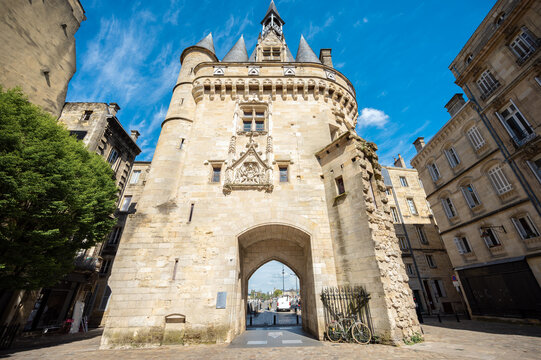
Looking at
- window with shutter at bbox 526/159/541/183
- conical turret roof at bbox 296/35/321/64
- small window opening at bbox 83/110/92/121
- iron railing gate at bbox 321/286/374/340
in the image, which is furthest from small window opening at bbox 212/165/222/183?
window with shutter at bbox 526/159/541/183

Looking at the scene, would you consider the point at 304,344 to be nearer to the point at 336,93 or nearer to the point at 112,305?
the point at 112,305

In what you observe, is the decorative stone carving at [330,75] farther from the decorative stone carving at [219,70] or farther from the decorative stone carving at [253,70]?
the decorative stone carving at [219,70]

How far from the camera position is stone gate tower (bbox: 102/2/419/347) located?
→ 8781 millimetres

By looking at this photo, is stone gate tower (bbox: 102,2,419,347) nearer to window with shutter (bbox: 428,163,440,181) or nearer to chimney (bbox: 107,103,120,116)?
chimney (bbox: 107,103,120,116)

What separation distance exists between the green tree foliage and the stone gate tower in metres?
2.39

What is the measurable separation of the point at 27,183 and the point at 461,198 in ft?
79.0

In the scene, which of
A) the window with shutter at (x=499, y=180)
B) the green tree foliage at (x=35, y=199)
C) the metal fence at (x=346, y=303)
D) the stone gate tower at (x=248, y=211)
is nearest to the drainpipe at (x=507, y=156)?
the window with shutter at (x=499, y=180)

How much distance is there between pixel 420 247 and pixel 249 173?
66.8 feet

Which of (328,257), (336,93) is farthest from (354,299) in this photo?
(336,93)

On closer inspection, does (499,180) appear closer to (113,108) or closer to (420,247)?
(420,247)

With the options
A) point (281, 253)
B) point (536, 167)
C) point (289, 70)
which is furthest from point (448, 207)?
point (289, 70)

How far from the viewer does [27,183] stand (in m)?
7.84

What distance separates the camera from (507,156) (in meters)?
12.7

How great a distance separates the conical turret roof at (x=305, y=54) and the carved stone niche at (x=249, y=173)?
35.2 ft
